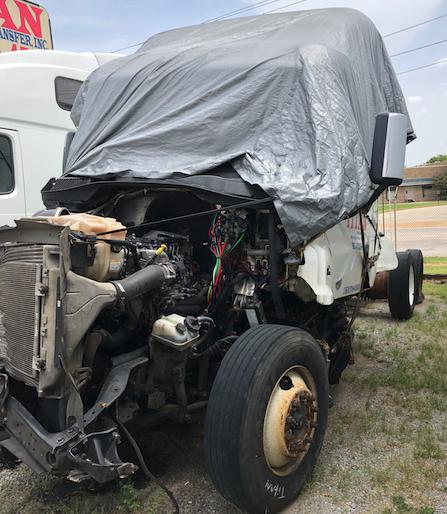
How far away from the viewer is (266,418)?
3.08 meters

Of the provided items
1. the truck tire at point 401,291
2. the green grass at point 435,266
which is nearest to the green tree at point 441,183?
the green grass at point 435,266

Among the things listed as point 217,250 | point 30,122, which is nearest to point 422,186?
point 30,122

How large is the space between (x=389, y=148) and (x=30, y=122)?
4.57m

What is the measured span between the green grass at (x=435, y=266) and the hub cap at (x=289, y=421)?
8.44 meters

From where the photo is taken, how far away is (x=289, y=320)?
434 centimetres

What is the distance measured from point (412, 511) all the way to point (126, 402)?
175cm

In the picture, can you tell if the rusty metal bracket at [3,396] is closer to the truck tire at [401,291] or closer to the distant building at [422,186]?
the truck tire at [401,291]

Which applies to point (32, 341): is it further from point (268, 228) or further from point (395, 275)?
point (395, 275)

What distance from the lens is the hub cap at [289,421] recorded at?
122 inches

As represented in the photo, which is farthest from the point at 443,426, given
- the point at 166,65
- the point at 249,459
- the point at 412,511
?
the point at 166,65

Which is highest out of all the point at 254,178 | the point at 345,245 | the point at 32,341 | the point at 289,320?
the point at 254,178

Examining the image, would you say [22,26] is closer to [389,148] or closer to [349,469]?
[389,148]

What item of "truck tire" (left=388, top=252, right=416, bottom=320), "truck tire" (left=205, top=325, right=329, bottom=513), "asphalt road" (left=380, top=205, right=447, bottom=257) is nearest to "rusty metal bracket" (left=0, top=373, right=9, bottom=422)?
"truck tire" (left=205, top=325, right=329, bottom=513)

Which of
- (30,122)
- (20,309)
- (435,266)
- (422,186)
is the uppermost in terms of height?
(30,122)
